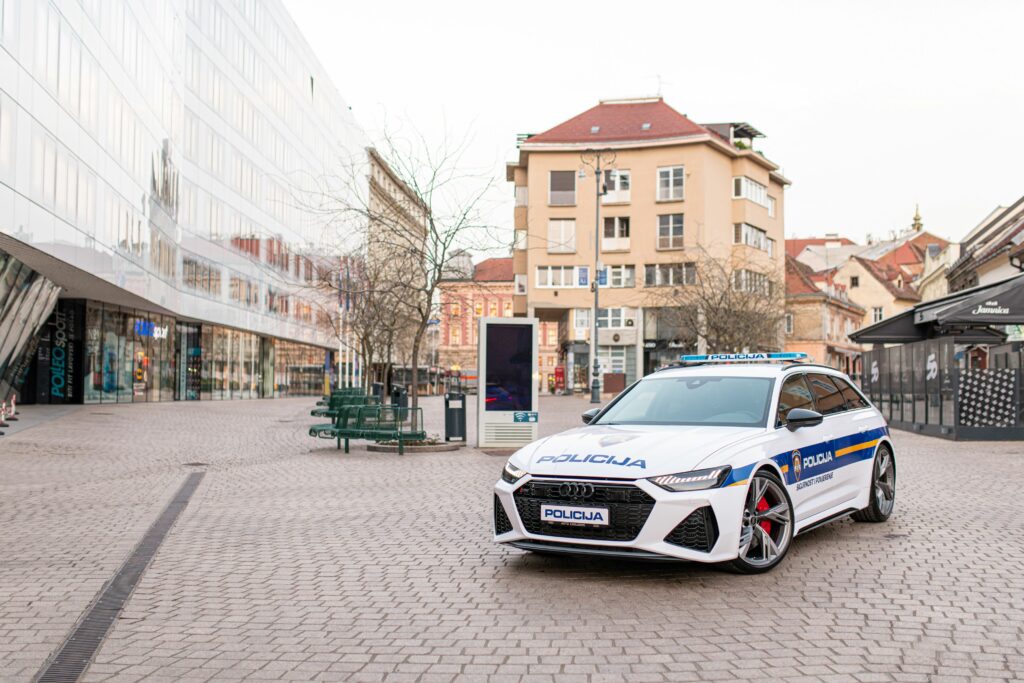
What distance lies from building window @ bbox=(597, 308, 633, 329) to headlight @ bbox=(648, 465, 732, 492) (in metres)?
57.5

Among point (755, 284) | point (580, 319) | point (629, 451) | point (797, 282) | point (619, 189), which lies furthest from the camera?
point (797, 282)

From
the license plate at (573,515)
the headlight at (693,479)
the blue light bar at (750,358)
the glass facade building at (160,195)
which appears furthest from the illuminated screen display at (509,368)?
the glass facade building at (160,195)

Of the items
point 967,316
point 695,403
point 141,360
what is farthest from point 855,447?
point 141,360

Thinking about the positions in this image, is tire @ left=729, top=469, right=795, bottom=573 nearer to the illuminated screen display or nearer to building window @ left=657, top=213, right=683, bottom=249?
the illuminated screen display

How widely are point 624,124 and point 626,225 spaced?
7361 millimetres

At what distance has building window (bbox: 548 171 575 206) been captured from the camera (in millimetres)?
63656

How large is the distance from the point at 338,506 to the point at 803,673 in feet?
22.7

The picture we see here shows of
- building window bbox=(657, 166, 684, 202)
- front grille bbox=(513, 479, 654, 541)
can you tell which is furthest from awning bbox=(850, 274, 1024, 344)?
building window bbox=(657, 166, 684, 202)

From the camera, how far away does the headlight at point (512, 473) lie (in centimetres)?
711

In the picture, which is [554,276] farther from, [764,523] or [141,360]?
[764,523]

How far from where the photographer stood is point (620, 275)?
64.4 meters

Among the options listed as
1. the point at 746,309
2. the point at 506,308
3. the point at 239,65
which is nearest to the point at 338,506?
the point at 746,309

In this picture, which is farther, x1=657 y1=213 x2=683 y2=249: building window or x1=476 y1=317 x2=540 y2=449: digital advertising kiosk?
x1=657 y1=213 x2=683 y2=249: building window

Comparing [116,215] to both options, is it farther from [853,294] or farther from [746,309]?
[853,294]
